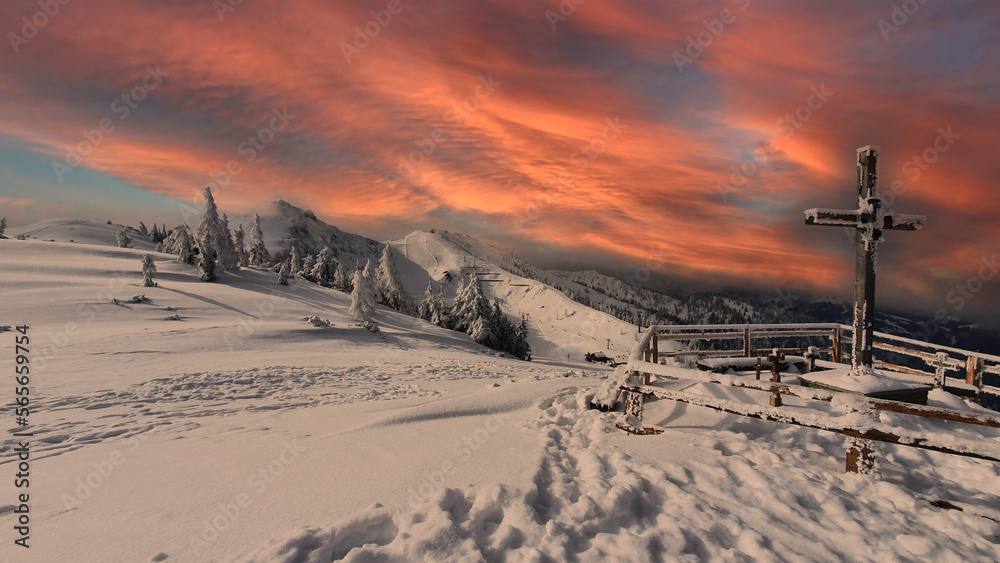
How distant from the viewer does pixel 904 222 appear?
8211 mm

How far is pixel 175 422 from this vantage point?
785cm

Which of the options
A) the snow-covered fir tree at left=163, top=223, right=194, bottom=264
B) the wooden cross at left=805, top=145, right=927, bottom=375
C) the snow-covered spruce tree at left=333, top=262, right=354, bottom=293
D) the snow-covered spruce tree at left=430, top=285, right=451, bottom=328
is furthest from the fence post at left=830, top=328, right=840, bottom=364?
the snow-covered spruce tree at left=333, top=262, right=354, bottom=293

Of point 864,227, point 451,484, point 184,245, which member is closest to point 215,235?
point 184,245

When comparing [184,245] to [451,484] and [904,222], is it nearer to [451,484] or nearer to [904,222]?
[451,484]

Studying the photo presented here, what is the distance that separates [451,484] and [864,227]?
9.63 meters

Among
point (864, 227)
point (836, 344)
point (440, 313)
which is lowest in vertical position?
point (440, 313)

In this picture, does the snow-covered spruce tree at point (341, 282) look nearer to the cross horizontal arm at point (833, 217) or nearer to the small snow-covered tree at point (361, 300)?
the small snow-covered tree at point (361, 300)

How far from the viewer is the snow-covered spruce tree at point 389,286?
63844 millimetres

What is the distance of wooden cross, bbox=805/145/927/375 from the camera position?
26.0ft

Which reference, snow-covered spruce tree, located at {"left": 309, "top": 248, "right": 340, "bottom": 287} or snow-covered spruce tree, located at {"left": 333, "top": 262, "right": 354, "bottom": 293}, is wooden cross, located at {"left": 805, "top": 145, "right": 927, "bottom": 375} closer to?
snow-covered spruce tree, located at {"left": 333, "top": 262, "right": 354, "bottom": 293}

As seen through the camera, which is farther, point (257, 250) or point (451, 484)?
point (257, 250)

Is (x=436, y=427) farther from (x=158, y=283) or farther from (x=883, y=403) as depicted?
(x=158, y=283)

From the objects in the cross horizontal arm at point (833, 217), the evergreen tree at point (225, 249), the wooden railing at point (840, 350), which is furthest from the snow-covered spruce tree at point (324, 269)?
the cross horizontal arm at point (833, 217)

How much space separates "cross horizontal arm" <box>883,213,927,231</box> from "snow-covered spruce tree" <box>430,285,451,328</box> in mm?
48884
